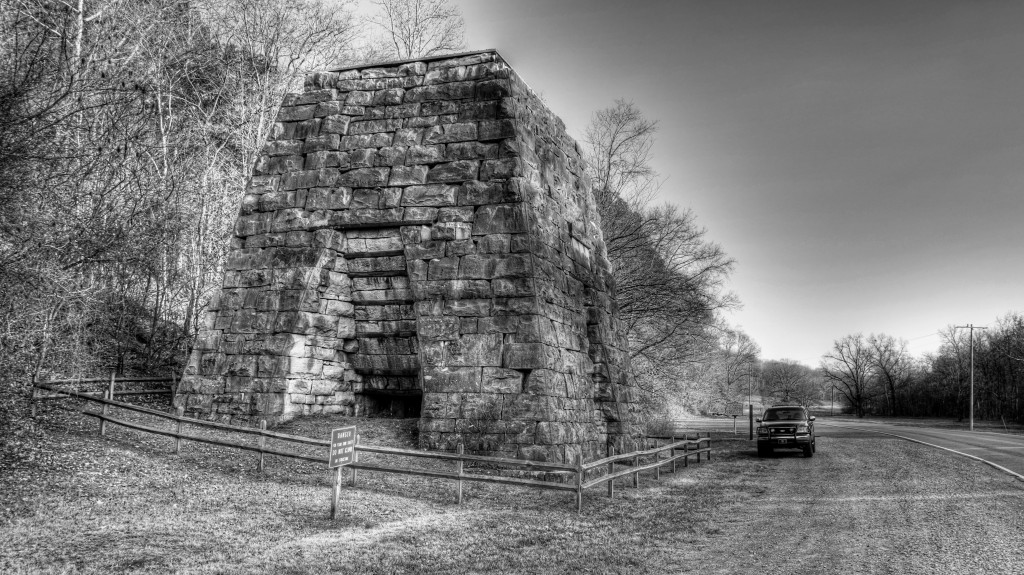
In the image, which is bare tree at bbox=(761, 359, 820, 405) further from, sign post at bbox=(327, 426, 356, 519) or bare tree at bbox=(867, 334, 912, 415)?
sign post at bbox=(327, 426, 356, 519)

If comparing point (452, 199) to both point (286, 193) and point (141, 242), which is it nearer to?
point (286, 193)

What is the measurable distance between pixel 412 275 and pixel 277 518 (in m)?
4.97

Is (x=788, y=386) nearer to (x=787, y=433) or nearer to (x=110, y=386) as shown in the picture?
(x=787, y=433)

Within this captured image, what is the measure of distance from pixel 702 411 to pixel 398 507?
56.1 metres

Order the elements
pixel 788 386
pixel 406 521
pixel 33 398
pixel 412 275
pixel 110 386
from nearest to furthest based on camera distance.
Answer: pixel 406 521 < pixel 33 398 < pixel 412 275 < pixel 110 386 < pixel 788 386

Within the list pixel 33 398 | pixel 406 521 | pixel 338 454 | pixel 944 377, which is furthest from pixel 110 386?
pixel 944 377

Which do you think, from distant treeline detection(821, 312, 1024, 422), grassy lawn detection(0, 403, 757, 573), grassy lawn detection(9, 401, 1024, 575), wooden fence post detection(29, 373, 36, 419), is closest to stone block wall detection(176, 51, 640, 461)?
grassy lawn detection(9, 401, 1024, 575)

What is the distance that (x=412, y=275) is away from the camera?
11414 mm

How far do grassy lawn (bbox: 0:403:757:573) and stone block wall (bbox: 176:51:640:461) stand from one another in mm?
1124

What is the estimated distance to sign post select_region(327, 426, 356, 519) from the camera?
771 centimetres

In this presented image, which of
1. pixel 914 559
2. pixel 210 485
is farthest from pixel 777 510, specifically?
pixel 210 485

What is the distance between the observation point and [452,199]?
1141cm

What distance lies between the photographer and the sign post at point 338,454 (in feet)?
25.3

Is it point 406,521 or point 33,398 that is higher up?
point 33,398
